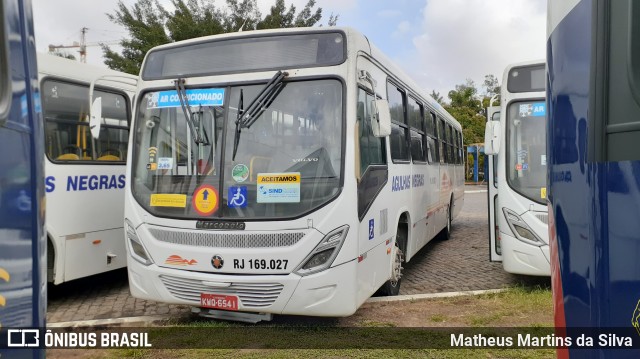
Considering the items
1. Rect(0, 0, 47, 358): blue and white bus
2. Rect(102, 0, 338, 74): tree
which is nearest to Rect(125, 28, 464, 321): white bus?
Rect(0, 0, 47, 358): blue and white bus

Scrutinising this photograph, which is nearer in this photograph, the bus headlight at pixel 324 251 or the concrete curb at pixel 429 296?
the bus headlight at pixel 324 251

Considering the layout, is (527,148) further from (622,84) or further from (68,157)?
(68,157)

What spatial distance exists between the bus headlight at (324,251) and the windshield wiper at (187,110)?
1.55 m

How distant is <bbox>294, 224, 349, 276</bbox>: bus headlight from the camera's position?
451cm

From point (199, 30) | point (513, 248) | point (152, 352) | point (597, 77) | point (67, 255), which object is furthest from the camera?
point (199, 30)

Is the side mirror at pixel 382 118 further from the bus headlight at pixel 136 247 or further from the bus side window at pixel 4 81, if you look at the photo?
the bus side window at pixel 4 81

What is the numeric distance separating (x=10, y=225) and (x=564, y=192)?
226 centimetres

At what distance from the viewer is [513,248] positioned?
6.53 metres

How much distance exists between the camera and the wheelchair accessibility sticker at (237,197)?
184 inches

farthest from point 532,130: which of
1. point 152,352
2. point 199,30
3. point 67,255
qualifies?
point 199,30

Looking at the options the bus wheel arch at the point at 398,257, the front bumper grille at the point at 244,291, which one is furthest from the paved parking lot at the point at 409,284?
the front bumper grille at the point at 244,291

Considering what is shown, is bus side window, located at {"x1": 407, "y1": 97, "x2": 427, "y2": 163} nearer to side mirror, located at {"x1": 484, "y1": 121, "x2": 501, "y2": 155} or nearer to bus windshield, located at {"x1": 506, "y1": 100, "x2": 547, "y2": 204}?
side mirror, located at {"x1": 484, "y1": 121, "x2": 501, "y2": 155}

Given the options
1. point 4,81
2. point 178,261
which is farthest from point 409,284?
point 4,81

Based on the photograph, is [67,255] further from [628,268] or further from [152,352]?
[628,268]
